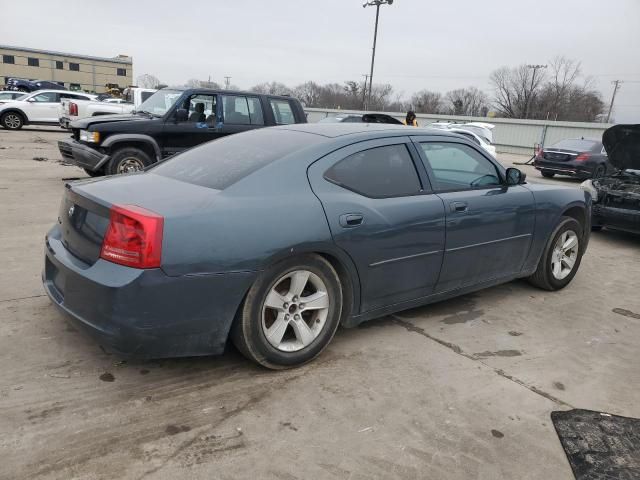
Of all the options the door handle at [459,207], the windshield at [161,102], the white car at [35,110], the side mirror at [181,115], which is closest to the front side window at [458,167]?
the door handle at [459,207]

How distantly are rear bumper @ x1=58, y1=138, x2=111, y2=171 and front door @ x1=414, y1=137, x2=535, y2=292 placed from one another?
585cm

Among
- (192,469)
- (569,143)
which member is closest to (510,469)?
(192,469)

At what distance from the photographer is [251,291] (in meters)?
2.91

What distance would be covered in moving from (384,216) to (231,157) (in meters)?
1.12

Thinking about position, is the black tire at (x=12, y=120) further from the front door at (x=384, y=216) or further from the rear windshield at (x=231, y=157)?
the front door at (x=384, y=216)

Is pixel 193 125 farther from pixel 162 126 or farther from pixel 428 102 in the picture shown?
pixel 428 102

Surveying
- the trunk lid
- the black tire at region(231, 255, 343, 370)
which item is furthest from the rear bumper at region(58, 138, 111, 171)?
the black tire at region(231, 255, 343, 370)

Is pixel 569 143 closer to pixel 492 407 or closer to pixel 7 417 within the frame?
pixel 492 407

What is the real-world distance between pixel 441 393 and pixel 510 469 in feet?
2.17

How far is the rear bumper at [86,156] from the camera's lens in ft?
26.4

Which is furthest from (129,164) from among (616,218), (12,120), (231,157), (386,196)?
(12,120)

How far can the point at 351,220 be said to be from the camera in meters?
3.27

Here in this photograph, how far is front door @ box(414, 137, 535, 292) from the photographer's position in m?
3.91

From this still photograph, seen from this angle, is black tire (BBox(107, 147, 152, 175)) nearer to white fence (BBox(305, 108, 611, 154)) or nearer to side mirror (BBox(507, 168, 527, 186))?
side mirror (BBox(507, 168, 527, 186))
